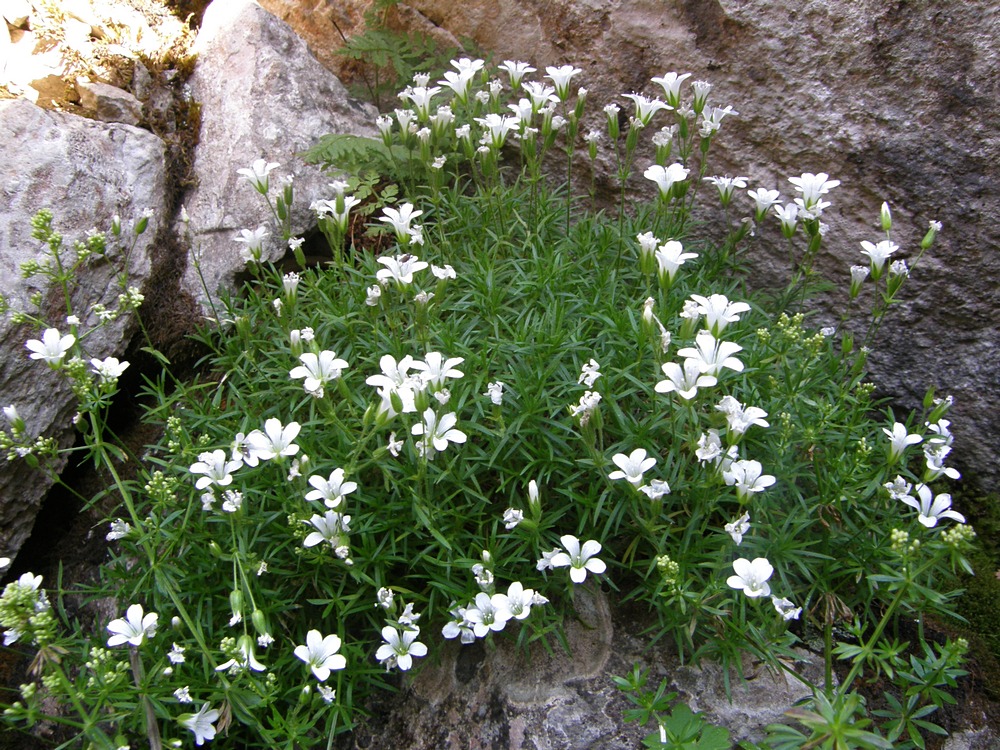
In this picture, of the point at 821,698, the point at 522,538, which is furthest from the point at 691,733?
the point at 522,538

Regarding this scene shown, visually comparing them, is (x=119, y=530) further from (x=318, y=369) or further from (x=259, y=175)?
(x=259, y=175)

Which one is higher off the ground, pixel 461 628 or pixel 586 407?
pixel 586 407

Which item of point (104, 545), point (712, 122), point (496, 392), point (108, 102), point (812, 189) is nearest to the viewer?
point (496, 392)

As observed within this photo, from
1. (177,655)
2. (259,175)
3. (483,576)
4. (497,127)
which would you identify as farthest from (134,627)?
(497,127)

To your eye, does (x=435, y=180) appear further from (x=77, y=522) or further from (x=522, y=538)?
(x=77, y=522)

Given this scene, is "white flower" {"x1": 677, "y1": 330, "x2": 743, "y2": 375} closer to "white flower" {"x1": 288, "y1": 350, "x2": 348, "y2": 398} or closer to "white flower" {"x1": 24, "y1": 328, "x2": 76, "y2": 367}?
"white flower" {"x1": 288, "y1": 350, "x2": 348, "y2": 398}

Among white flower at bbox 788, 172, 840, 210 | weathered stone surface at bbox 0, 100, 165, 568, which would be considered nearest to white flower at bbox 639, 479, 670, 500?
white flower at bbox 788, 172, 840, 210

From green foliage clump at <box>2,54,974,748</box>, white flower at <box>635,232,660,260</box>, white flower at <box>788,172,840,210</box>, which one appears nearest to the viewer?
green foliage clump at <box>2,54,974,748</box>
